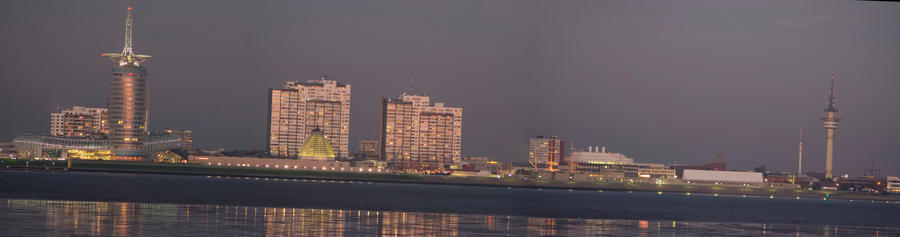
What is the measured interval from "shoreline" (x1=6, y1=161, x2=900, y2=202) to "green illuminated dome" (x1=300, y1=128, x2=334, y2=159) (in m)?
14.3

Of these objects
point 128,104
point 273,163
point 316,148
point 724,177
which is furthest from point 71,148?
point 724,177

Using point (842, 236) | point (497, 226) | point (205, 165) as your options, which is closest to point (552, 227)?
point (497, 226)

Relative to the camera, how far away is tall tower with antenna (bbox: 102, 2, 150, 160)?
6550 inches

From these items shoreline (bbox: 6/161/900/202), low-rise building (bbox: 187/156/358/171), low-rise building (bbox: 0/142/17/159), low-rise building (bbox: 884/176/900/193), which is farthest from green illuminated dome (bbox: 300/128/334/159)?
low-rise building (bbox: 884/176/900/193)

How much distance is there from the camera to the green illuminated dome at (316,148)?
18300 cm

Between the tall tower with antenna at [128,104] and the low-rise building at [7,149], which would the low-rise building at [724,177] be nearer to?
the tall tower with antenna at [128,104]

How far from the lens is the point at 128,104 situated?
553 ft

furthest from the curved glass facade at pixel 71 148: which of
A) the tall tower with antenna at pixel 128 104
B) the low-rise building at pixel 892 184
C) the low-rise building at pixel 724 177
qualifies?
the low-rise building at pixel 892 184

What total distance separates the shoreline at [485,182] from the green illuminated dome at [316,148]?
14271 mm

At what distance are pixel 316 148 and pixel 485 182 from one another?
38984 millimetres

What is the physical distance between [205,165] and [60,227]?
153 m

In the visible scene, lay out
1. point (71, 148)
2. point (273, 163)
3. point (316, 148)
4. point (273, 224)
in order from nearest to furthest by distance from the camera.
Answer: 1. point (273, 224)
2. point (71, 148)
3. point (273, 163)
4. point (316, 148)

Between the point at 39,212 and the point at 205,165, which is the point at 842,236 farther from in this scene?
the point at 205,165

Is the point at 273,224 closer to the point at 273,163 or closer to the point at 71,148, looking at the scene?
the point at 71,148
